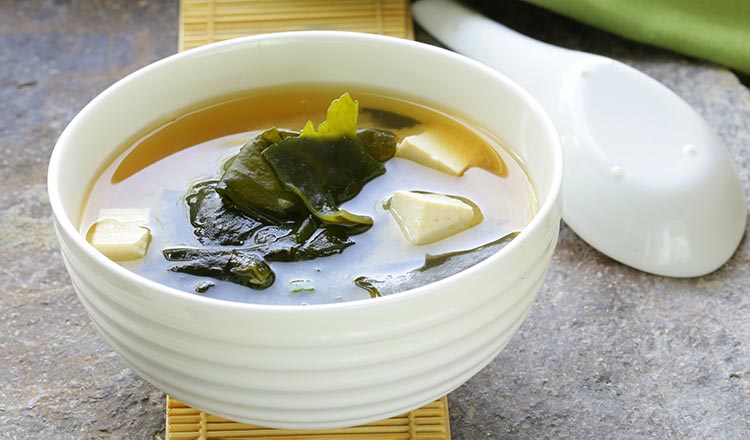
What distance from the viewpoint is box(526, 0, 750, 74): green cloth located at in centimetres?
174

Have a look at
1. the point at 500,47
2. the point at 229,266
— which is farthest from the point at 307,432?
the point at 500,47

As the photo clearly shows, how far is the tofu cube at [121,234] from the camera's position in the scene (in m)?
0.96

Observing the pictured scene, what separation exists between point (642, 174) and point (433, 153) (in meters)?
0.41

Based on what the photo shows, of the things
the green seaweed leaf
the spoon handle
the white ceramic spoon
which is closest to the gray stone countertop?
the white ceramic spoon

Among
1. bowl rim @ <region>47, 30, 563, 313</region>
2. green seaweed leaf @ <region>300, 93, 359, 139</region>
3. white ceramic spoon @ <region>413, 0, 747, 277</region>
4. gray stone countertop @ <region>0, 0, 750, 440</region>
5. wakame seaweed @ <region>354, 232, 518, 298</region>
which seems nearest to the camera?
bowl rim @ <region>47, 30, 563, 313</region>

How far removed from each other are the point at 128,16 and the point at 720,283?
48.9 inches

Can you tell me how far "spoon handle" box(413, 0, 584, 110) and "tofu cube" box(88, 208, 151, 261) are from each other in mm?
727

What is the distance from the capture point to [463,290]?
0.84m

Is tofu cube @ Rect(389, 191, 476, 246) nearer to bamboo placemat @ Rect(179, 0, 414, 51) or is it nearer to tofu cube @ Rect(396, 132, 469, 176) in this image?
tofu cube @ Rect(396, 132, 469, 176)

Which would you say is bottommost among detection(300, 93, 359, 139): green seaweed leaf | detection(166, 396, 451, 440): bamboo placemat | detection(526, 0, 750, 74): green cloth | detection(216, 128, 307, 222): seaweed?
detection(166, 396, 451, 440): bamboo placemat

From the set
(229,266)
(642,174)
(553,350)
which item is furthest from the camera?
(642,174)

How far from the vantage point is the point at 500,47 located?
65.7 inches

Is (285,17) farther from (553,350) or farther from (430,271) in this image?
(430,271)

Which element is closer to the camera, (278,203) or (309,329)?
(309,329)
